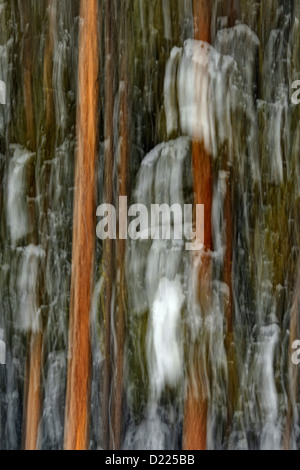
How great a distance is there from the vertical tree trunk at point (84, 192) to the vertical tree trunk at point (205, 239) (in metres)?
0.07

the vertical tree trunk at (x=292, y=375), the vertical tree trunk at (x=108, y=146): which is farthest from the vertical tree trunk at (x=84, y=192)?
the vertical tree trunk at (x=292, y=375)

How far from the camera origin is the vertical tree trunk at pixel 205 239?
39 centimetres

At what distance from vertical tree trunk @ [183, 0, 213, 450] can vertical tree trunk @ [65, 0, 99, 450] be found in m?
0.07

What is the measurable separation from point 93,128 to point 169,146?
2.2 inches

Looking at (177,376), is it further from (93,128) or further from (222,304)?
(93,128)

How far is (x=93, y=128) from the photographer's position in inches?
15.6

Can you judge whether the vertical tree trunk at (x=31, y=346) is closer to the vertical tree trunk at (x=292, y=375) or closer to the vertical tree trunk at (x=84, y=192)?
the vertical tree trunk at (x=84, y=192)

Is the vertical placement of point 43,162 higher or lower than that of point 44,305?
higher

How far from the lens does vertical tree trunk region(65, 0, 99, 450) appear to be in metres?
0.39

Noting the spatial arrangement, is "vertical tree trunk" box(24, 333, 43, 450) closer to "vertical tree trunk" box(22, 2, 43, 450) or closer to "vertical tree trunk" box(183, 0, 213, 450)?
"vertical tree trunk" box(22, 2, 43, 450)

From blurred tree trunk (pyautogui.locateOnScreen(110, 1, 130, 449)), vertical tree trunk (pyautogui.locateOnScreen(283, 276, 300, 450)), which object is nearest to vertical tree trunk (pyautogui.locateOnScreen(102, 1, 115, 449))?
blurred tree trunk (pyautogui.locateOnScreen(110, 1, 130, 449))

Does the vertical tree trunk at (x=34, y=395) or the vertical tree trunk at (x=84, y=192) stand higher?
the vertical tree trunk at (x=84, y=192)
